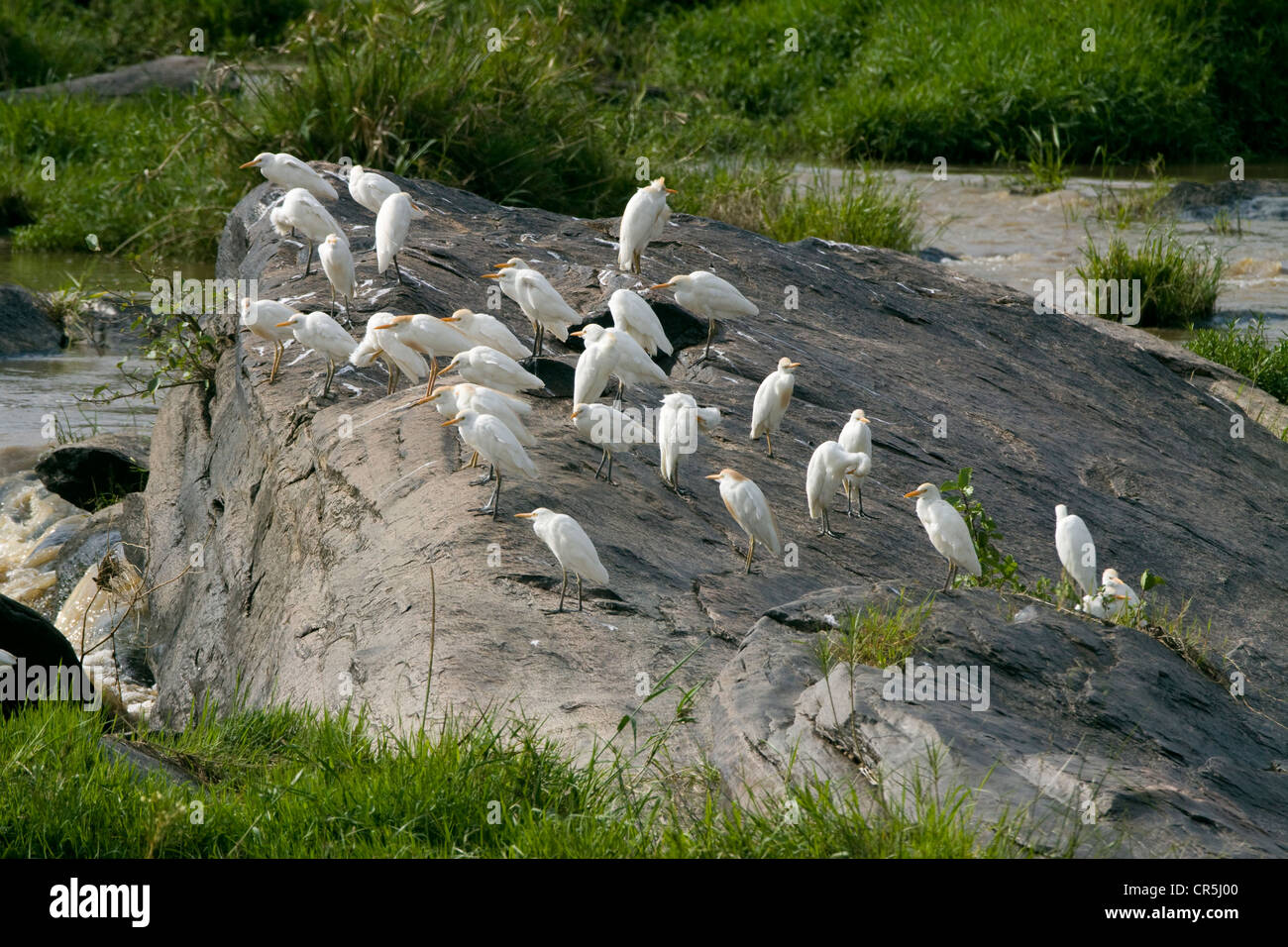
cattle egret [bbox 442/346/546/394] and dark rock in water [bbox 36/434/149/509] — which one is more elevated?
cattle egret [bbox 442/346/546/394]

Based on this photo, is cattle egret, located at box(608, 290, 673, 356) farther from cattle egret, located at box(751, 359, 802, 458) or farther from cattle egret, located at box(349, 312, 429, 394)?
cattle egret, located at box(349, 312, 429, 394)

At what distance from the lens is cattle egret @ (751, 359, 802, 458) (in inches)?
247

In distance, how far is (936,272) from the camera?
10031 mm

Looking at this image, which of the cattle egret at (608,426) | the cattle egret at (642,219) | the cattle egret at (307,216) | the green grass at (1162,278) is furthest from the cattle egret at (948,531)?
the green grass at (1162,278)

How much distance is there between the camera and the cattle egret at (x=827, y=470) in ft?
18.5

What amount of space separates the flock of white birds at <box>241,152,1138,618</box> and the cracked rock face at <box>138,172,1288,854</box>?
178mm

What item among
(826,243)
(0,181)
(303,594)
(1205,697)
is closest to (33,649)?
(303,594)

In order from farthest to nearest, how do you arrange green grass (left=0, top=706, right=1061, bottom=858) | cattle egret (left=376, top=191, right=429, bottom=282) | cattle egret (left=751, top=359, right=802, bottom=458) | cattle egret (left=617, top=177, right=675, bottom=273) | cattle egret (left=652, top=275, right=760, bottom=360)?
cattle egret (left=617, top=177, right=675, bottom=273) < cattle egret (left=376, top=191, right=429, bottom=282) < cattle egret (left=652, top=275, right=760, bottom=360) < cattle egret (left=751, top=359, right=802, bottom=458) < green grass (left=0, top=706, right=1061, bottom=858)

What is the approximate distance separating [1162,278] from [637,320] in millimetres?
7861

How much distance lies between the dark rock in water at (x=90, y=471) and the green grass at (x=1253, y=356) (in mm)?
8381

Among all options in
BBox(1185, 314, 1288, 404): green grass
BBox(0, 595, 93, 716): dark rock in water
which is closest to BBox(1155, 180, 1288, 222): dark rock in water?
BBox(1185, 314, 1288, 404): green grass

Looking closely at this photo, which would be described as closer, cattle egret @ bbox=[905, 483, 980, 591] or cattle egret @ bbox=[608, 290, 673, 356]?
cattle egret @ bbox=[905, 483, 980, 591]

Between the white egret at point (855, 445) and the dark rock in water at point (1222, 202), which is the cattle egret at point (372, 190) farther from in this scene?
the dark rock in water at point (1222, 202)

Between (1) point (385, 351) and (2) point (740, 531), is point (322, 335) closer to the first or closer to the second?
(1) point (385, 351)
